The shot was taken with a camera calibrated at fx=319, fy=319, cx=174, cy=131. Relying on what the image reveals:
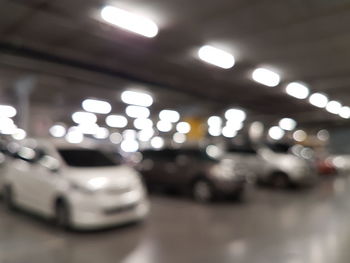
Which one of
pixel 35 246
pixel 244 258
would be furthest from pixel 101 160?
pixel 244 258

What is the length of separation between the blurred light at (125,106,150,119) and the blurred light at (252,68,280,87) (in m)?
10.4

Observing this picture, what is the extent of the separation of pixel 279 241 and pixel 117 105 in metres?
16.7

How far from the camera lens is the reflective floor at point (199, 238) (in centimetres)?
502

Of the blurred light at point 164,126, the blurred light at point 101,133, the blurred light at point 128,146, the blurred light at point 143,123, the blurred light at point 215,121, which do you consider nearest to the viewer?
the blurred light at point 215,121

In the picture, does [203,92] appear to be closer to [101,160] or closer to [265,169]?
[265,169]

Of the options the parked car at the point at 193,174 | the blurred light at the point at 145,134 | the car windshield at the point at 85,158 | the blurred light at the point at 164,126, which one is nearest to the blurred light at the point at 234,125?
the blurred light at the point at 164,126

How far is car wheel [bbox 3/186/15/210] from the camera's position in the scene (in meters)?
7.98

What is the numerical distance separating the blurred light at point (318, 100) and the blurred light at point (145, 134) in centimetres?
1817

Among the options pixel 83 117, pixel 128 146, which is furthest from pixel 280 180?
pixel 128 146

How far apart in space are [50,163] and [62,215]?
1.15m

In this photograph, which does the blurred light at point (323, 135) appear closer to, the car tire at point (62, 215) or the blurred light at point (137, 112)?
the blurred light at point (137, 112)

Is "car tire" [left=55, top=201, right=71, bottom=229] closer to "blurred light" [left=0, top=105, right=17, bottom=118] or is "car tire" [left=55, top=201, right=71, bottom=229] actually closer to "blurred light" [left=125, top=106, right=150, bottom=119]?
"blurred light" [left=125, top=106, right=150, bottom=119]

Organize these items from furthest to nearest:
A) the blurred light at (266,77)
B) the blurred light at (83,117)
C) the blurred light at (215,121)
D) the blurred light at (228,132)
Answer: the blurred light at (228,132) → the blurred light at (83,117) → the blurred light at (215,121) → the blurred light at (266,77)

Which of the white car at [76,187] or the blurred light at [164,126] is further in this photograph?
the blurred light at [164,126]
